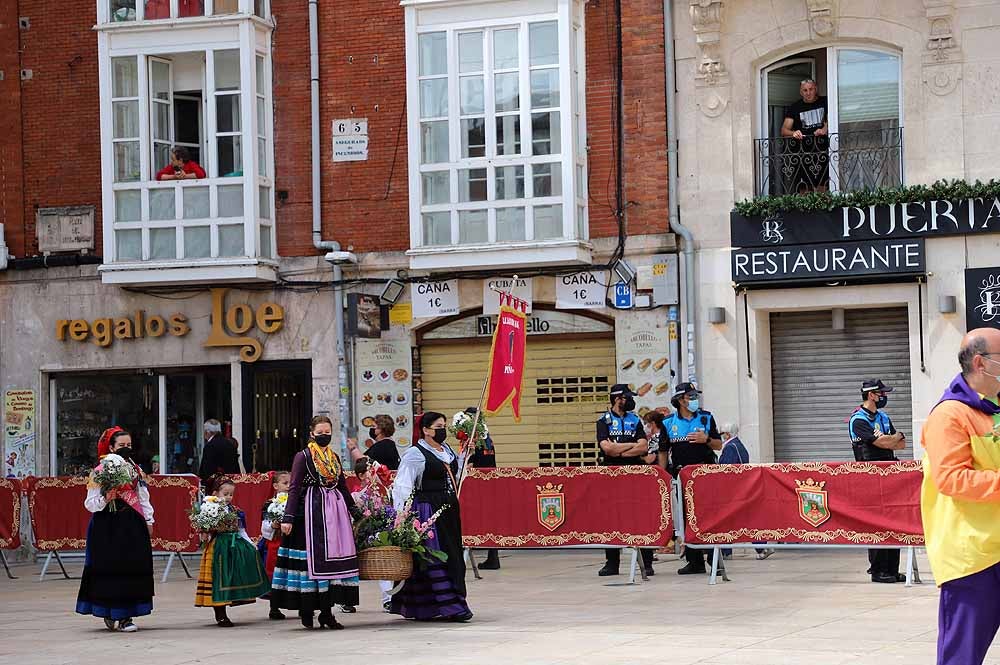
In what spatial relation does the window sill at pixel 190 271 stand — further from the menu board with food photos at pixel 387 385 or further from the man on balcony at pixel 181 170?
the menu board with food photos at pixel 387 385

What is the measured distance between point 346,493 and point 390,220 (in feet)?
35.3

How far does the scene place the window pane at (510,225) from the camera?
23.4 meters

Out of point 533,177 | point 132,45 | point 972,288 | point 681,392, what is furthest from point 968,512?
point 132,45

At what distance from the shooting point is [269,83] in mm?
24984

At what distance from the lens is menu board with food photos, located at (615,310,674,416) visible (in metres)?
23.0

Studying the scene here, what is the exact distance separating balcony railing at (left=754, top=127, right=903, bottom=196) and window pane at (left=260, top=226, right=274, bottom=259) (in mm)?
7285

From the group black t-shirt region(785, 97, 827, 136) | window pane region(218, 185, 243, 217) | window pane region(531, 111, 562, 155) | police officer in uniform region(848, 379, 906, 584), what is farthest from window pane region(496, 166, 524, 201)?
police officer in uniform region(848, 379, 906, 584)

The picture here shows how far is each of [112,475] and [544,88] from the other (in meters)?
10.7

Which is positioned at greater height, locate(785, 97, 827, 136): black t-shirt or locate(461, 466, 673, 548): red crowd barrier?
locate(785, 97, 827, 136): black t-shirt

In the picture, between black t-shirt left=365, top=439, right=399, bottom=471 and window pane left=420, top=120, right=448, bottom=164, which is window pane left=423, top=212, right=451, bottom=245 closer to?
window pane left=420, top=120, right=448, bottom=164

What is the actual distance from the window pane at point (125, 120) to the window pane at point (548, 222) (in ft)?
20.7

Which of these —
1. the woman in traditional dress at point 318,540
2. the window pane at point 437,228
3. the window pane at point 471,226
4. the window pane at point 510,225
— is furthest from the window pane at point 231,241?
the woman in traditional dress at point 318,540

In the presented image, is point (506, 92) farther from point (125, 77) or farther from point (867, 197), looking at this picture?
point (125, 77)

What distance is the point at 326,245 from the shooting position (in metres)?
24.6
